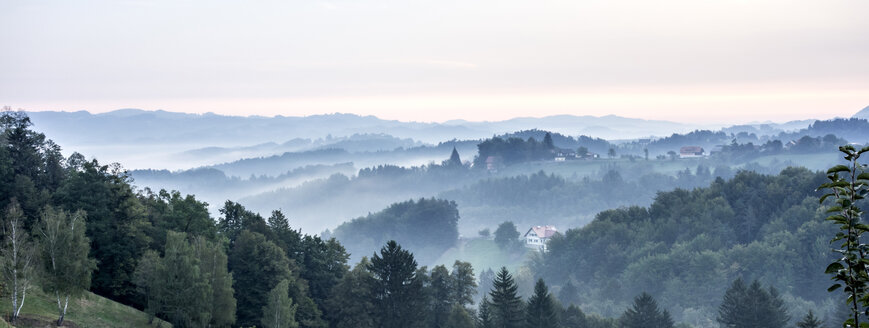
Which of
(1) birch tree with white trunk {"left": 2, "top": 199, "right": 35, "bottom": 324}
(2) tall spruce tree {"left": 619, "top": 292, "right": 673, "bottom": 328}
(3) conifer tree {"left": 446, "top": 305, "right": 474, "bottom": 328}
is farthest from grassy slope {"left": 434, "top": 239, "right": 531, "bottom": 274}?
(1) birch tree with white trunk {"left": 2, "top": 199, "right": 35, "bottom": 324}

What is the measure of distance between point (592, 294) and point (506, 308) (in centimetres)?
5220

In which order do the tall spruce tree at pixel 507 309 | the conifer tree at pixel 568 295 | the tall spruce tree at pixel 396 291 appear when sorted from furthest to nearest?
the conifer tree at pixel 568 295 → the tall spruce tree at pixel 507 309 → the tall spruce tree at pixel 396 291

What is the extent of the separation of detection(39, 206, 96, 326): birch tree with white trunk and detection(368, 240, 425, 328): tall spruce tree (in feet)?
77.7

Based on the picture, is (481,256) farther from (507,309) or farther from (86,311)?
(86,311)

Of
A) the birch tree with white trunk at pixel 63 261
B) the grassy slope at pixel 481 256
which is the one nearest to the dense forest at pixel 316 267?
the birch tree with white trunk at pixel 63 261

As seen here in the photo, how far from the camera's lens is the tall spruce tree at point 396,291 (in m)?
54.1

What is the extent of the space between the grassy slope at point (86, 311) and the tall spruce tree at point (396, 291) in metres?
18.8

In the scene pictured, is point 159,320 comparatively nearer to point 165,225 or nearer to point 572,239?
point 165,225

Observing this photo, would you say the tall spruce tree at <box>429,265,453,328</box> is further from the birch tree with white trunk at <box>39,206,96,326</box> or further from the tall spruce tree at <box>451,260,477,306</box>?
the birch tree with white trunk at <box>39,206,96,326</box>

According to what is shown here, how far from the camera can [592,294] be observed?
103438mm

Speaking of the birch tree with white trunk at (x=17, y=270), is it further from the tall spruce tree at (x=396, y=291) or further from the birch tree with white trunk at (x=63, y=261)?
the tall spruce tree at (x=396, y=291)

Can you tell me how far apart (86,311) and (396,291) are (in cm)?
2377

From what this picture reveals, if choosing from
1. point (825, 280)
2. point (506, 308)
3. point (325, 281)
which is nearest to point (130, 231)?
point (325, 281)

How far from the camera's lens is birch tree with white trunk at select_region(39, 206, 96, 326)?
33.1 metres
